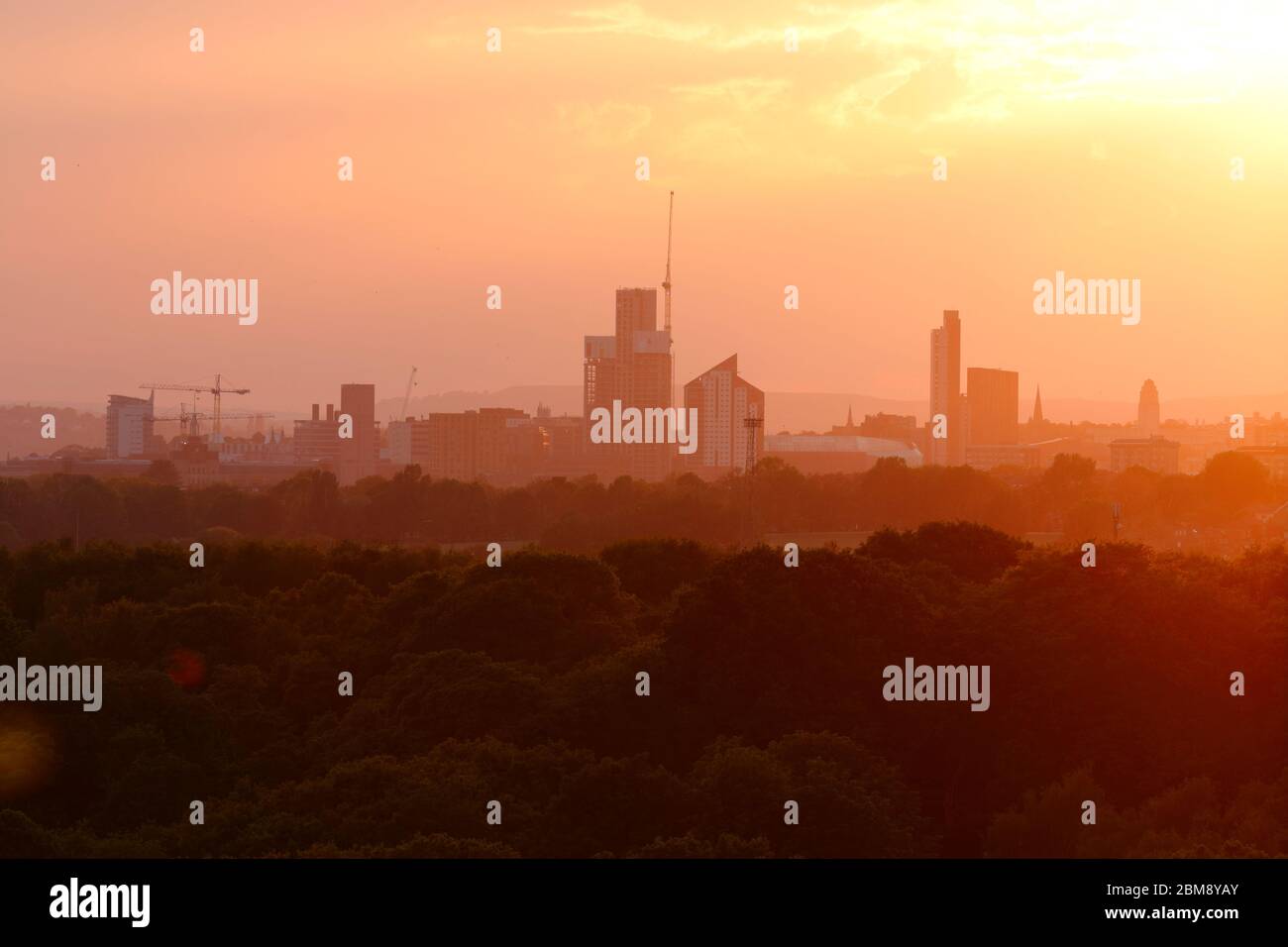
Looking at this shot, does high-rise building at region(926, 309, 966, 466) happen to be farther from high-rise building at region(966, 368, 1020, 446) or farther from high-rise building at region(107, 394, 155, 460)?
high-rise building at region(107, 394, 155, 460)

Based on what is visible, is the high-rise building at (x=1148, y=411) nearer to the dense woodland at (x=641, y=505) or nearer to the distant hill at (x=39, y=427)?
the dense woodland at (x=641, y=505)

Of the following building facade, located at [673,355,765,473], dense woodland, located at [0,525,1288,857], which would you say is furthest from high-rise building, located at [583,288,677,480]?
dense woodland, located at [0,525,1288,857]

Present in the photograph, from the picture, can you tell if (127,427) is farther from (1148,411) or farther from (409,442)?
(1148,411)

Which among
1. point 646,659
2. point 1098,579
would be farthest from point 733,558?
point 1098,579

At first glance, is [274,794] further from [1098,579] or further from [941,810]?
[1098,579]
